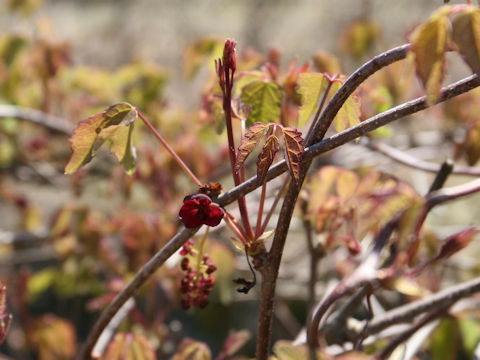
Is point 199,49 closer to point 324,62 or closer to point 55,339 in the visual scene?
point 324,62

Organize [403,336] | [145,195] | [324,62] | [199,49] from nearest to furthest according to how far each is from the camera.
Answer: [403,336], [324,62], [199,49], [145,195]

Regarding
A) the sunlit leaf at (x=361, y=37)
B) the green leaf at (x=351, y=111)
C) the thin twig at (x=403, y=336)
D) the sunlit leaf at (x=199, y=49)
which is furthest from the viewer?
the sunlit leaf at (x=361, y=37)

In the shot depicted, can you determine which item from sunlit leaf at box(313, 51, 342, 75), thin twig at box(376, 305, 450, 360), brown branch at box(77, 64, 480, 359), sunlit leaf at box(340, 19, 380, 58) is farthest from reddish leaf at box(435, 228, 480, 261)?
sunlit leaf at box(340, 19, 380, 58)

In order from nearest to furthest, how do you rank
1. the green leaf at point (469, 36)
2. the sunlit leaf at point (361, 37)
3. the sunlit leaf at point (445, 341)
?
the green leaf at point (469, 36) → the sunlit leaf at point (445, 341) → the sunlit leaf at point (361, 37)

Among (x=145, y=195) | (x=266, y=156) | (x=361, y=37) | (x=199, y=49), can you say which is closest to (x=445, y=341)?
(x=266, y=156)

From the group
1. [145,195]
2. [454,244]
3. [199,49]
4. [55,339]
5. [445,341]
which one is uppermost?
[145,195]

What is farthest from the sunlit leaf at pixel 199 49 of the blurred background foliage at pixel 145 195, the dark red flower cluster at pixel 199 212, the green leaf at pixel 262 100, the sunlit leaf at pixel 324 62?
the dark red flower cluster at pixel 199 212

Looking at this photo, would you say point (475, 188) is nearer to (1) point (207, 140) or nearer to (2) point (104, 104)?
(1) point (207, 140)

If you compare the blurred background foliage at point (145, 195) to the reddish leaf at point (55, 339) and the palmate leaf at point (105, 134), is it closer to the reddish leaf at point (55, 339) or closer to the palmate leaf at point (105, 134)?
the reddish leaf at point (55, 339)
